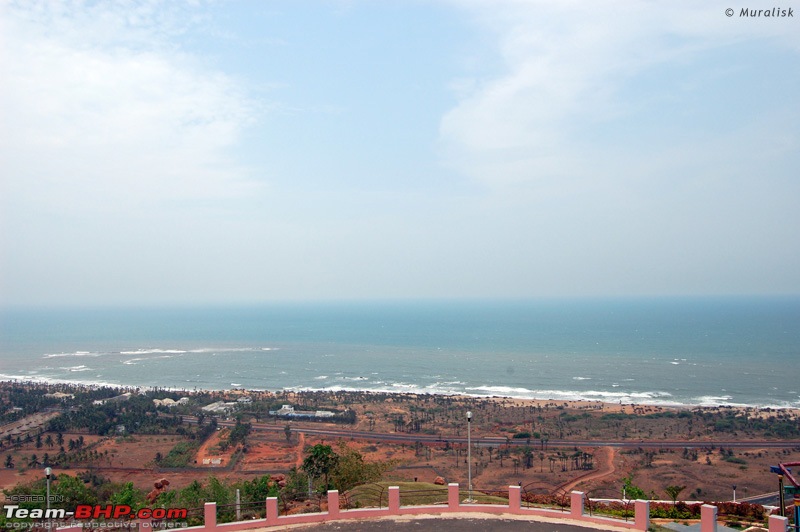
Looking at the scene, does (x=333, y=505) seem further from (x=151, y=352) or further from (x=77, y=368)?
(x=151, y=352)

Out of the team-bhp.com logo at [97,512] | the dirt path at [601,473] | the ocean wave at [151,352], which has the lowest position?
the ocean wave at [151,352]

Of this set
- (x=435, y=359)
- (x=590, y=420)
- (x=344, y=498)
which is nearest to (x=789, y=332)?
(x=435, y=359)

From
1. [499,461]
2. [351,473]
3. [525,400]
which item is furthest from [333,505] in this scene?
[525,400]

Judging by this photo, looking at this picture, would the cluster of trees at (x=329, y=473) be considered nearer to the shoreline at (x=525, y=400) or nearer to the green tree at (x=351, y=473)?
the green tree at (x=351, y=473)

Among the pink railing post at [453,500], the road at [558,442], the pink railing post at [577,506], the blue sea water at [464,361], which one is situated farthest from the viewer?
the blue sea water at [464,361]

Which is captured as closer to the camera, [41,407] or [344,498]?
[344,498]

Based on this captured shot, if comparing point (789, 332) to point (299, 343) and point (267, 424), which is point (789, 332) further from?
point (267, 424)

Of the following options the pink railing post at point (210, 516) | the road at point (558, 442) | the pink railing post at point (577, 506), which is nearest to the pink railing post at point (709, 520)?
the pink railing post at point (577, 506)
